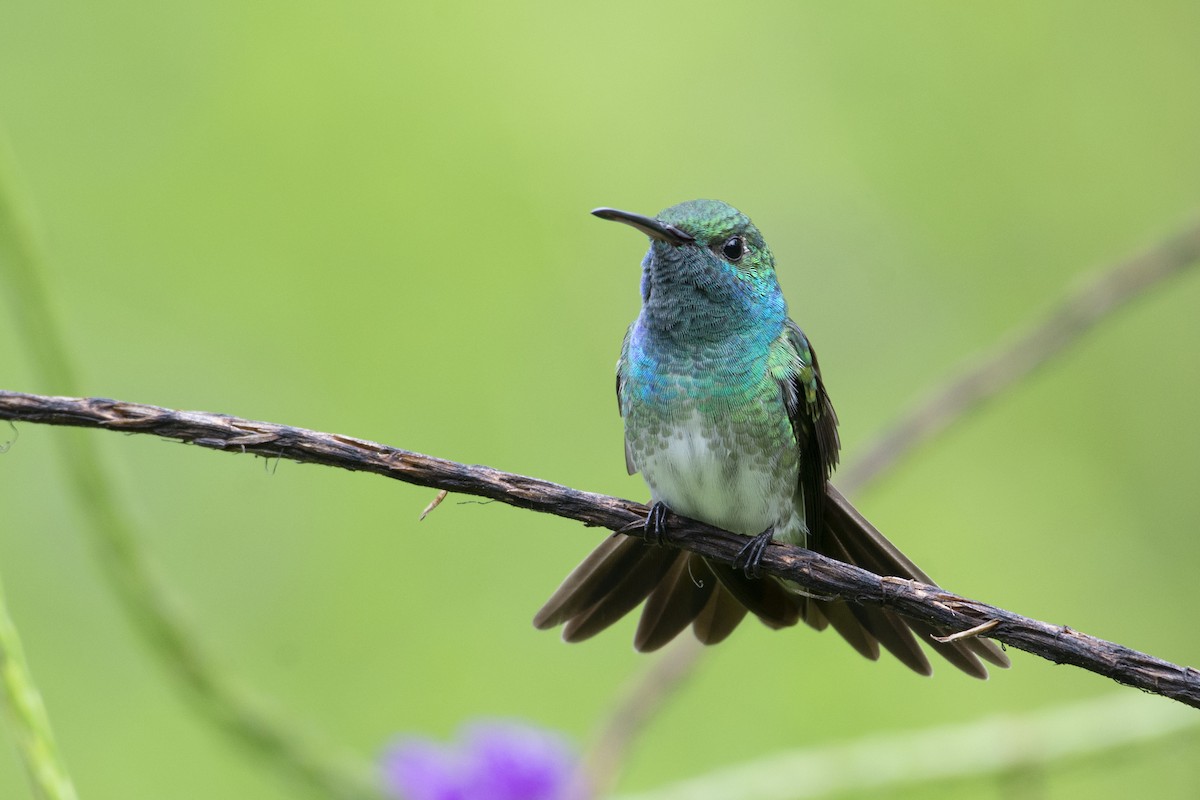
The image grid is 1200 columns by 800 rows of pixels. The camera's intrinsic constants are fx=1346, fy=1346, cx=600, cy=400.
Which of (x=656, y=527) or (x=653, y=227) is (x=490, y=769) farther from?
(x=653, y=227)

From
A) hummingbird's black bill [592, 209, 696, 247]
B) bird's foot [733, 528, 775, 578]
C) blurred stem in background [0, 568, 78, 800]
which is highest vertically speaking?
hummingbird's black bill [592, 209, 696, 247]

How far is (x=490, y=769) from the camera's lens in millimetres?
3375

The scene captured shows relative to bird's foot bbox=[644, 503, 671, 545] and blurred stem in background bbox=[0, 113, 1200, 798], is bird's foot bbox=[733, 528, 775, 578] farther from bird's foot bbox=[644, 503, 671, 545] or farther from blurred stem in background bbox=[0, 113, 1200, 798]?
blurred stem in background bbox=[0, 113, 1200, 798]

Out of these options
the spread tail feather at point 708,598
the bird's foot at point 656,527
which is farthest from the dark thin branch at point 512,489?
the spread tail feather at point 708,598

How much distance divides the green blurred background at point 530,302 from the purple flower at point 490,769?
3171 millimetres

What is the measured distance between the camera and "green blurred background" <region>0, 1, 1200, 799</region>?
685 cm

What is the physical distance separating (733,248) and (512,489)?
1551 mm

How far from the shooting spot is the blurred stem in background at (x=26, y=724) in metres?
1.96

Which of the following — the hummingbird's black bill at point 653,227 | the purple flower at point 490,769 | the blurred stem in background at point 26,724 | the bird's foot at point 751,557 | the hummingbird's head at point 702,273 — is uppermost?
the hummingbird's black bill at point 653,227

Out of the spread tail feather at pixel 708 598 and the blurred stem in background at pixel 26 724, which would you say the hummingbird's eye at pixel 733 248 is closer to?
the spread tail feather at pixel 708 598

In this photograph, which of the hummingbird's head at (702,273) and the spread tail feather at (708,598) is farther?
the hummingbird's head at (702,273)

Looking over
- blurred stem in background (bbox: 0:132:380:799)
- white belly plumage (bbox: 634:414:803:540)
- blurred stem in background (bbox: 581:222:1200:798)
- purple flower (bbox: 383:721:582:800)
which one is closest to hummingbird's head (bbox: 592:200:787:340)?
white belly plumage (bbox: 634:414:803:540)

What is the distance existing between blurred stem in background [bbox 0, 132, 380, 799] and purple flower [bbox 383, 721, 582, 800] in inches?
6.0

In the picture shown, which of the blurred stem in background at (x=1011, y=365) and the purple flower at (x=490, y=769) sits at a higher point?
the blurred stem in background at (x=1011, y=365)
